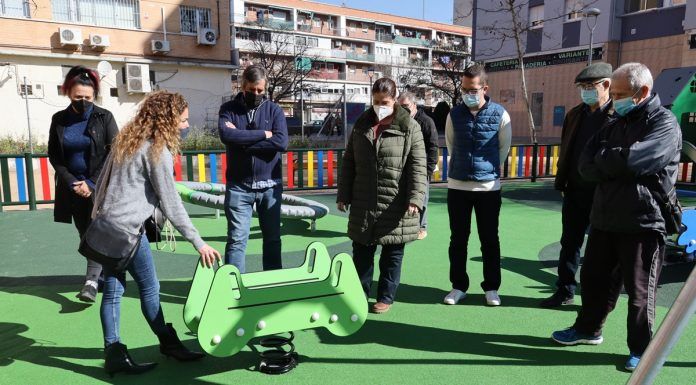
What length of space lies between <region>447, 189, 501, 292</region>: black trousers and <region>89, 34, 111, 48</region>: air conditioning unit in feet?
76.7

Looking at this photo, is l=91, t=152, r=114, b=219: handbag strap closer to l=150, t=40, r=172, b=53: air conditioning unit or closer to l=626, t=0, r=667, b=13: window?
l=150, t=40, r=172, b=53: air conditioning unit

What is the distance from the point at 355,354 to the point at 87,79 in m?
2.81

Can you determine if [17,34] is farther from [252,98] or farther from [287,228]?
[252,98]

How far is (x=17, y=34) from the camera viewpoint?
21734mm

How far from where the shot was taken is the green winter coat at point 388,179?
384 cm

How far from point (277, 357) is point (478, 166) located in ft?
6.73

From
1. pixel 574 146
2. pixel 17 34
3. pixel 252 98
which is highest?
pixel 17 34

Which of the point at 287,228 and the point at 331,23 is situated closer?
the point at 287,228

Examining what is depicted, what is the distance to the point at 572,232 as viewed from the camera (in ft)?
13.3

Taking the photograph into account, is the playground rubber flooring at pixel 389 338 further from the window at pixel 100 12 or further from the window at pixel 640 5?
the window at pixel 640 5

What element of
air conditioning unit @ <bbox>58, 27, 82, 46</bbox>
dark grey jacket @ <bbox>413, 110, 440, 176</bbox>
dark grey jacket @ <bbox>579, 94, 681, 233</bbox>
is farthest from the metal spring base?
air conditioning unit @ <bbox>58, 27, 82, 46</bbox>

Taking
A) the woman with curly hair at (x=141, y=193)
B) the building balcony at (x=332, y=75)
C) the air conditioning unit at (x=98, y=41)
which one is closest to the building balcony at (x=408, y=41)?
the building balcony at (x=332, y=75)

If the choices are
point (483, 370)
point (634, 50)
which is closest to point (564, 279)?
point (483, 370)

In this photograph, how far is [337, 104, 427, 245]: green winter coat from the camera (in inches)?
151
